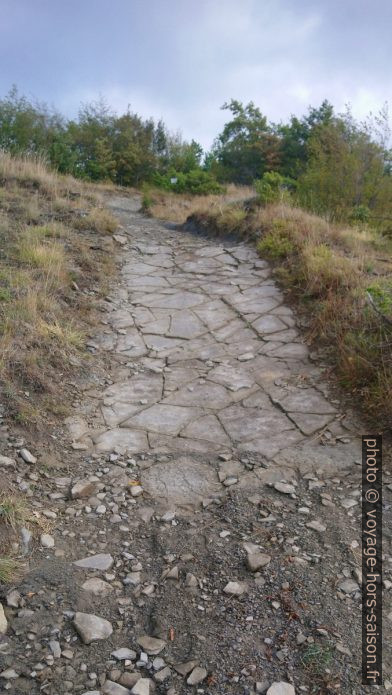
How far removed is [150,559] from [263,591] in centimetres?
59

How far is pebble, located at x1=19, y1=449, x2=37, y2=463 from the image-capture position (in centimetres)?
325

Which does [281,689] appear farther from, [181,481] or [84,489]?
[84,489]

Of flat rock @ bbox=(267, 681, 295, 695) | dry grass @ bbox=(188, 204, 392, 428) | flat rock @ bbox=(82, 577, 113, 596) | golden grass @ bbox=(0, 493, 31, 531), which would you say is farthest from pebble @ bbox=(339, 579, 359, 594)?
golden grass @ bbox=(0, 493, 31, 531)

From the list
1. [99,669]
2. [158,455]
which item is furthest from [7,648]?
[158,455]

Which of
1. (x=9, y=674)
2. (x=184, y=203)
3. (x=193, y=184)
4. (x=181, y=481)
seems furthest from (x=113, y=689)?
(x=193, y=184)

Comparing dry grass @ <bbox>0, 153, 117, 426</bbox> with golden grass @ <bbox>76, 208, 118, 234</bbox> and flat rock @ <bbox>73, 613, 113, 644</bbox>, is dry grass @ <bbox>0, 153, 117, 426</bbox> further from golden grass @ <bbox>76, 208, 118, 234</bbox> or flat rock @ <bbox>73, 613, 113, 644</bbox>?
flat rock @ <bbox>73, 613, 113, 644</bbox>

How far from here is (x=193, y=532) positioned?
2.85 metres

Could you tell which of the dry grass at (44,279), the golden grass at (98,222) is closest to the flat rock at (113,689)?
the dry grass at (44,279)

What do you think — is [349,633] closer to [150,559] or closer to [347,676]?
[347,676]

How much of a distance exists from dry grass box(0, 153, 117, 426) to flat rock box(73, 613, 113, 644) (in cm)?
160

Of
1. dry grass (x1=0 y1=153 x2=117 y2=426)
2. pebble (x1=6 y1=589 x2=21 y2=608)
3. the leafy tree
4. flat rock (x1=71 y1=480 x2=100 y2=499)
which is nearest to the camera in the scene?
pebble (x1=6 y1=589 x2=21 y2=608)

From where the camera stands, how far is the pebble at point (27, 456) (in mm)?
3250

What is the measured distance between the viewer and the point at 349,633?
2209 millimetres

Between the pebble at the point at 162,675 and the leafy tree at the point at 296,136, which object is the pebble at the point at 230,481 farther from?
the leafy tree at the point at 296,136
